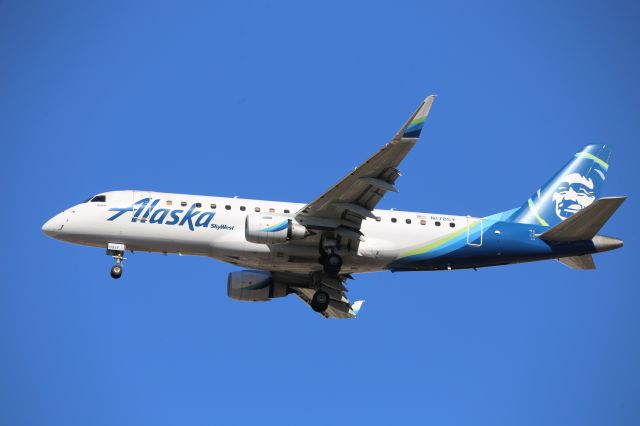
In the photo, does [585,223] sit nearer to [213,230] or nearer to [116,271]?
[213,230]

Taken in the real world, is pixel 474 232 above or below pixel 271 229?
above

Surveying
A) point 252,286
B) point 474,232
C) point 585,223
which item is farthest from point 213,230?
point 585,223

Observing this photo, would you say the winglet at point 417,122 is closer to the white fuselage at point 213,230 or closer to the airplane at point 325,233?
the airplane at point 325,233

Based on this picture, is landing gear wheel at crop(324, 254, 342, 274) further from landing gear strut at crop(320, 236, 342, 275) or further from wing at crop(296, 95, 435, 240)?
wing at crop(296, 95, 435, 240)

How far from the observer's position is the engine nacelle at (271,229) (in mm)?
46688

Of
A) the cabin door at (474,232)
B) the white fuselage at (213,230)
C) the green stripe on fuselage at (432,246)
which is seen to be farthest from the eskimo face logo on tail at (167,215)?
the cabin door at (474,232)

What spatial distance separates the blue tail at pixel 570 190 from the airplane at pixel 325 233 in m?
0.56

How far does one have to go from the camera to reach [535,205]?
2080 inches

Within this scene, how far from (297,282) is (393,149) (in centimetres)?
1345

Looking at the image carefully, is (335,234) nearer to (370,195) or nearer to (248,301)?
(370,195)

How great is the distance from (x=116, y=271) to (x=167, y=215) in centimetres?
359

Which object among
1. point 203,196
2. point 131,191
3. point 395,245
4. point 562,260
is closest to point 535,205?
point 562,260

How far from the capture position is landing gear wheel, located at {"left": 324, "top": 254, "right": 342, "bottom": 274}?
159ft

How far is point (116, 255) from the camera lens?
48.7 meters
